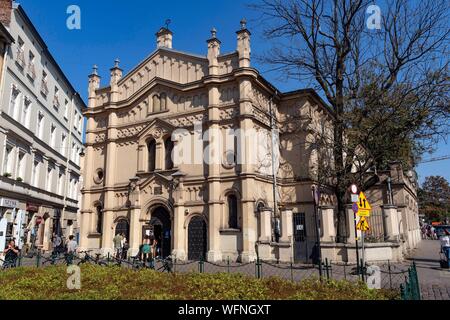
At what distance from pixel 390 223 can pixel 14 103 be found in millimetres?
26691

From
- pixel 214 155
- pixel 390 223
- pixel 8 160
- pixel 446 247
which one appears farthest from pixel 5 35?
pixel 446 247

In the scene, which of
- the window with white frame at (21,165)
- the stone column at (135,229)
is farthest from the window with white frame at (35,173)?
the stone column at (135,229)

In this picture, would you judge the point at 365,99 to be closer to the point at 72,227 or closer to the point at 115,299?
the point at 115,299

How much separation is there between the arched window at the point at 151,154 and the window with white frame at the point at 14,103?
32.3 ft

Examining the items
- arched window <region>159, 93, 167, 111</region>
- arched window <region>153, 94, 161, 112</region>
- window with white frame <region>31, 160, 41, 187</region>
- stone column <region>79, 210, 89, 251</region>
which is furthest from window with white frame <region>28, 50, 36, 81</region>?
stone column <region>79, 210, 89, 251</region>

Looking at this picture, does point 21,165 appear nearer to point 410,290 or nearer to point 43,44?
point 43,44

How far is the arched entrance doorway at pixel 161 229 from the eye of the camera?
24859 mm

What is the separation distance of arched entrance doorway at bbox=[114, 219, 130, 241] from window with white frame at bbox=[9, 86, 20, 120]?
10891 millimetres

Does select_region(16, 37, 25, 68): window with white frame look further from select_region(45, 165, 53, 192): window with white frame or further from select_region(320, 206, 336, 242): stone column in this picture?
select_region(320, 206, 336, 242): stone column

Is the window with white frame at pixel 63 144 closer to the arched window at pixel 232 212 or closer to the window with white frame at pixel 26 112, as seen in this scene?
the window with white frame at pixel 26 112

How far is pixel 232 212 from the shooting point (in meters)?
23.2

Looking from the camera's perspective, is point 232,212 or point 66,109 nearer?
point 232,212

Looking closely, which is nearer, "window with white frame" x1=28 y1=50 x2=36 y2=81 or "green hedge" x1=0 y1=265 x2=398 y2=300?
"green hedge" x1=0 y1=265 x2=398 y2=300

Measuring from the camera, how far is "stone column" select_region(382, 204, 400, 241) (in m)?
20.2
